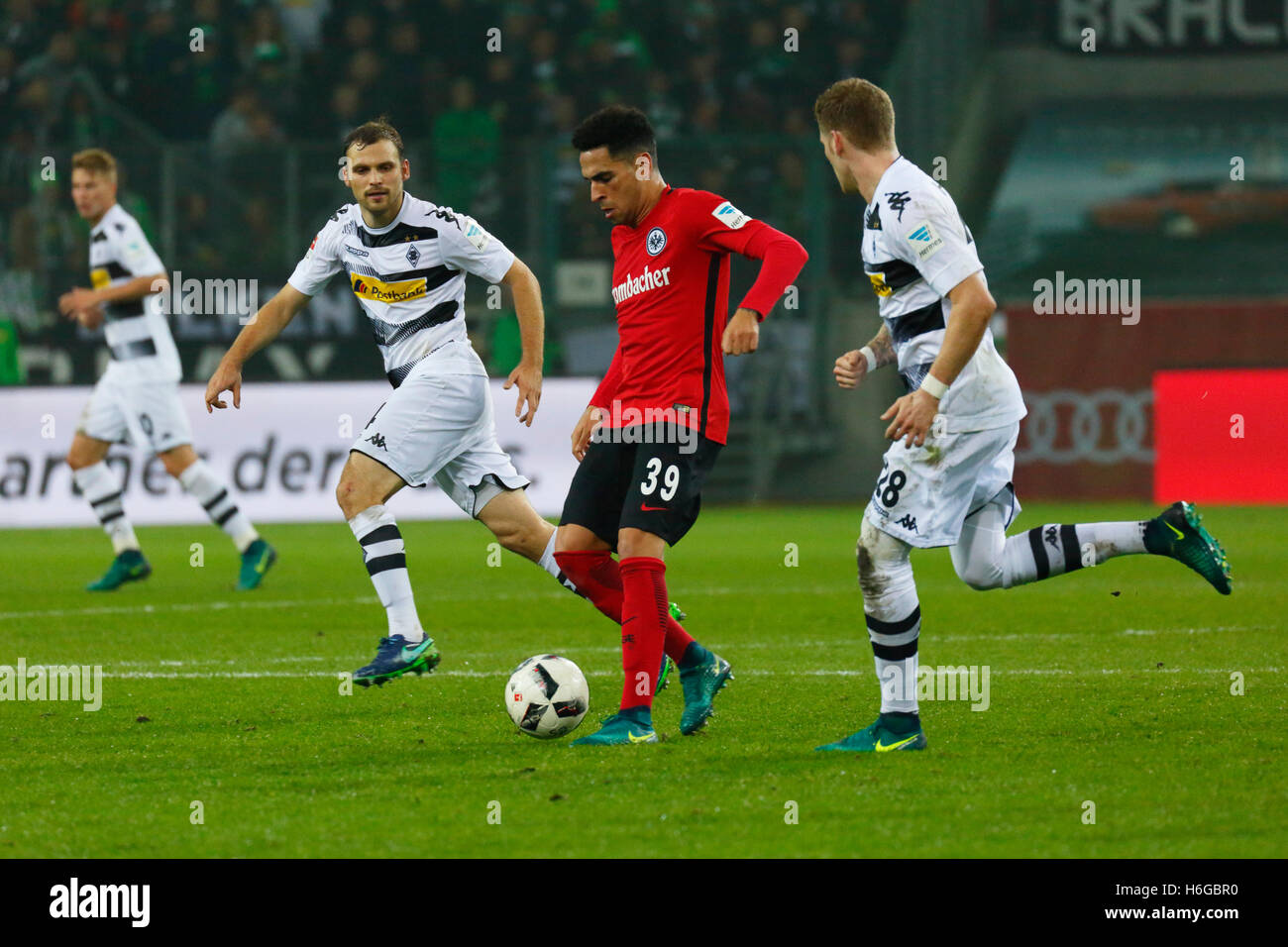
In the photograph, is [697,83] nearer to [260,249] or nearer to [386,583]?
[260,249]

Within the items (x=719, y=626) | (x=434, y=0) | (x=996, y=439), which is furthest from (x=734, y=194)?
(x=996, y=439)

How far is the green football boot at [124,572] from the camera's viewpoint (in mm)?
10844

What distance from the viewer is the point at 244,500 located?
1620 cm

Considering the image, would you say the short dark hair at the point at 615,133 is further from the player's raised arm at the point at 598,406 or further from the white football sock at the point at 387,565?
the white football sock at the point at 387,565

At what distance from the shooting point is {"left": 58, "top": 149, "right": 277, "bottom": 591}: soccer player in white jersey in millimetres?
10828

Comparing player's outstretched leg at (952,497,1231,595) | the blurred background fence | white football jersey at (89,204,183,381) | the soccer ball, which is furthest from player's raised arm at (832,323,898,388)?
the blurred background fence

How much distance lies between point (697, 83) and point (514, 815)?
55.1 ft

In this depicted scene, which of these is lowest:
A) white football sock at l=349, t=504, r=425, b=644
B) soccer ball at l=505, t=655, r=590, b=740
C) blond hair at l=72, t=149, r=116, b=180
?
soccer ball at l=505, t=655, r=590, b=740

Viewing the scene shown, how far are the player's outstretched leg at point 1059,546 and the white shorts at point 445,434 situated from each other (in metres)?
2.06

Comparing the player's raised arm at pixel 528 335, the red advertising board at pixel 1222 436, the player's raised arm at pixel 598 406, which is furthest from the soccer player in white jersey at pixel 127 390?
the red advertising board at pixel 1222 436

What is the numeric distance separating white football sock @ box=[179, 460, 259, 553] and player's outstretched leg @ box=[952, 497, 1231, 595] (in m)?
6.14

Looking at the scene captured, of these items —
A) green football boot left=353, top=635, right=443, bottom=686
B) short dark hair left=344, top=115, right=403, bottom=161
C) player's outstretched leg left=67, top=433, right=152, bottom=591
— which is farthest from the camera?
player's outstretched leg left=67, top=433, right=152, bottom=591

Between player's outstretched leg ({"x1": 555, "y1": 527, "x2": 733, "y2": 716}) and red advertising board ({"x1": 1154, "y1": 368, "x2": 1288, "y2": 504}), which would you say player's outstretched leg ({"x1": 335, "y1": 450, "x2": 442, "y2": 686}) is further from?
red advertising board ({"x1": 1154, "y1": 368, "x2": 1288, "y2": 504})

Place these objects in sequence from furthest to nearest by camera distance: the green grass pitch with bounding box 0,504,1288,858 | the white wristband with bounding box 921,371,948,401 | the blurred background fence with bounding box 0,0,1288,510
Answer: the blurred background fence with bounding box 0,0,1288,510 < the white wristband with bounding box 921,371,948,401 < the green grass pitch with bounding box 0,504,1288,858
